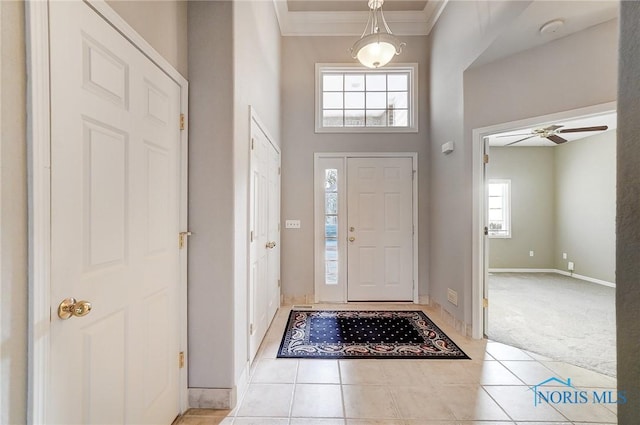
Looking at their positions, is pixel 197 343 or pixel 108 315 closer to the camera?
pixel 108 315

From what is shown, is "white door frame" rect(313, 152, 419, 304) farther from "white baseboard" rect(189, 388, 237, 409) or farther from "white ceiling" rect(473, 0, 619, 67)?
"white baseboard" rect(189, 388, 237, 409)

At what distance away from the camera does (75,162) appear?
98 cm

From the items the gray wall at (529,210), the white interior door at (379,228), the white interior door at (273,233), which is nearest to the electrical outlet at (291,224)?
the white interior door at (273,233)

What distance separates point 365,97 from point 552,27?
2.15 metres

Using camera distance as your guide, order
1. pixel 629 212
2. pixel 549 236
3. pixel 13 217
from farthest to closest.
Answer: pixel 549 236, pixel 13 217, pixel 629 212

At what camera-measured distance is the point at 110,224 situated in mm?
1141

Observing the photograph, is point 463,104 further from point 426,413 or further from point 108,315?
point 108,315

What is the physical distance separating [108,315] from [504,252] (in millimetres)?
6899

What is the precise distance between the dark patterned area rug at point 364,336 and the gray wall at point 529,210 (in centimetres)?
391

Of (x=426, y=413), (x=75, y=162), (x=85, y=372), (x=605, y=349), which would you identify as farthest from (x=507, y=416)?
(x=75, y=162)

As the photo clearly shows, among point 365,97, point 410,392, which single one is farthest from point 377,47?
point 410,392

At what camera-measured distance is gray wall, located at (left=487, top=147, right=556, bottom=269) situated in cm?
585

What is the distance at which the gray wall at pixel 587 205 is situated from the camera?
4.80m

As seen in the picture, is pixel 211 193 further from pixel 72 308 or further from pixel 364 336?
pixel 364 336
